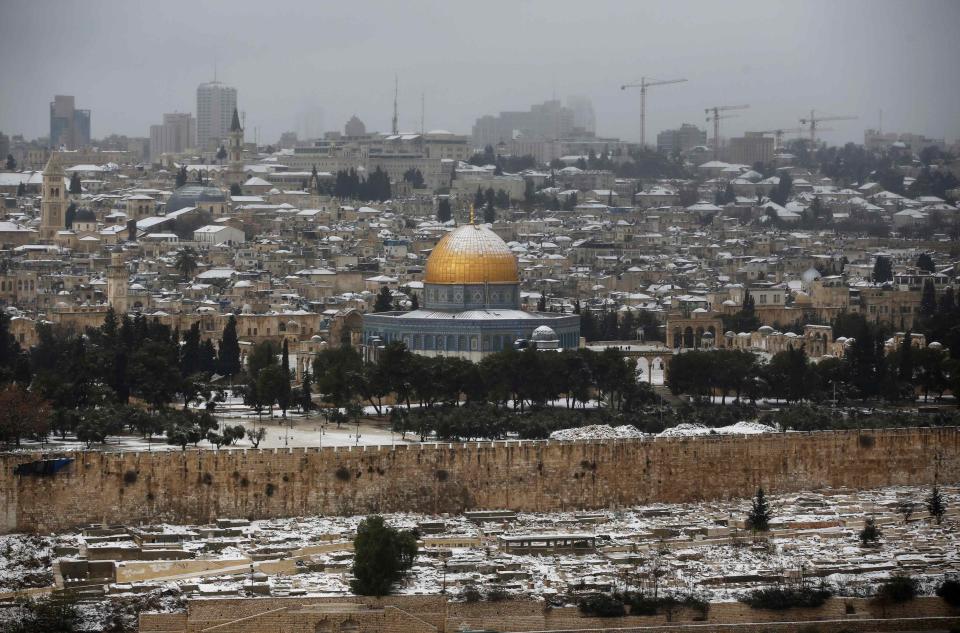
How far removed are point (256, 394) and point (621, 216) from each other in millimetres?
59846

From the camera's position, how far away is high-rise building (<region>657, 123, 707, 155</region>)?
164000mm

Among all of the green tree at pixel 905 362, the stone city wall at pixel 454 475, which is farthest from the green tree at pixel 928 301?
the stone city wall at pixel 454 475

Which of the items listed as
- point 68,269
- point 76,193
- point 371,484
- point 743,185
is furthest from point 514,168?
point 371,484

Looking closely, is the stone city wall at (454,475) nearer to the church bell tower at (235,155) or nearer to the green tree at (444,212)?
the green tree at (444,212)

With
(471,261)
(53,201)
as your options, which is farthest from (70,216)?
(471,261)

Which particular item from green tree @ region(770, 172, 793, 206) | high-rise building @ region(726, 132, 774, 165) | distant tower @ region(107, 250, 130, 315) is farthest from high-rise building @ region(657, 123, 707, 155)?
distant tower @ region(107, 250, 130, 315)

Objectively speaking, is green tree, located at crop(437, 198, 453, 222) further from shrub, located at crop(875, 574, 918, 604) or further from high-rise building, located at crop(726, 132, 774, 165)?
shrub, located at crop(875, 574, 918, 604)

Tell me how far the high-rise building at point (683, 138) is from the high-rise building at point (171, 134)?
28071mm

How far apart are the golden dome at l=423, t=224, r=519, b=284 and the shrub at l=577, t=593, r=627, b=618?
26777 mm

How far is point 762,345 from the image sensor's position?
6444cm

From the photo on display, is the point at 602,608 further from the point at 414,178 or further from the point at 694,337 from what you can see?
the point at 414,178

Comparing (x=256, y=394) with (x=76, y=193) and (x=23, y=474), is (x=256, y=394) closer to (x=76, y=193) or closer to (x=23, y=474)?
(x=23, y=474)

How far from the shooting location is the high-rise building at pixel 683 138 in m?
164

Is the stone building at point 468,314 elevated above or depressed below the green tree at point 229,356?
above
